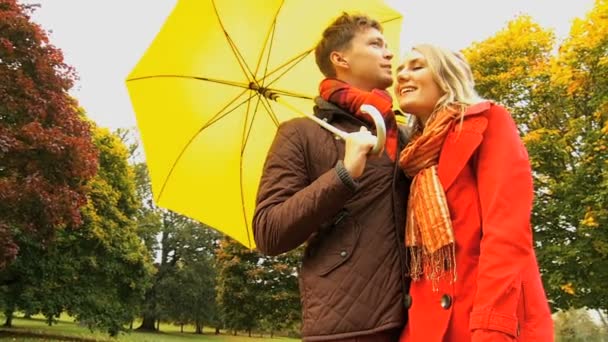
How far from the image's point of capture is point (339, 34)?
314cm

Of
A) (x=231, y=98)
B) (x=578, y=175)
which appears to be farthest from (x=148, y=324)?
(x=231, y=98)

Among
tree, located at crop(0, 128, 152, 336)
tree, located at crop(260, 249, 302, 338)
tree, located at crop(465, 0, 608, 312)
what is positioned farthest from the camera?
tree, located at crop(260, 249, 302, 338)

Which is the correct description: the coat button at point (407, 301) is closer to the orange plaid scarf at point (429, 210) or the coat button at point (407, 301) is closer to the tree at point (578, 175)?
the orange plaid scarf at point (429, 210)

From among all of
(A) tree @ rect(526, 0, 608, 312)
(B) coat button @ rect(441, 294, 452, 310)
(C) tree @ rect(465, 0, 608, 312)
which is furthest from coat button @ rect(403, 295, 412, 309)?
(A) tree @ rect(526, 0, 608, 312)

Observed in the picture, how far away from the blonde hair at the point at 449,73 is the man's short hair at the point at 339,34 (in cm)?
60

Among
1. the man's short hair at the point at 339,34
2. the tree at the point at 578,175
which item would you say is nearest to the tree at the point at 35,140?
the tree at the point at 578,175

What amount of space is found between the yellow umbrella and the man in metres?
0.84

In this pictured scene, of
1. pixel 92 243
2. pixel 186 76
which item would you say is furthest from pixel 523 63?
pixel 92 243

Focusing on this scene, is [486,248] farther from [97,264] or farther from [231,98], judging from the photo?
[97,264]

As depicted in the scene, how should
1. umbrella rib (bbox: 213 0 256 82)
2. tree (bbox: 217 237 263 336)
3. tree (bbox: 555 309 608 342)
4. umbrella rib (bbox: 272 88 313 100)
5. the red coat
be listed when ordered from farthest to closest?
tree (bbox: 217 237 263 336) → tree (bbox: 555 309 608 342) → umbrella rib (bbox: 272 88 313 100) → umbrella rib (bbox: 213 0 256 82) → the red coat

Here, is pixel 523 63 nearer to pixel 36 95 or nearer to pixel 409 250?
pixel 36 95

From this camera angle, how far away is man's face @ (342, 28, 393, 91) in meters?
3.03

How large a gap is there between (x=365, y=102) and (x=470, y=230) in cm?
81

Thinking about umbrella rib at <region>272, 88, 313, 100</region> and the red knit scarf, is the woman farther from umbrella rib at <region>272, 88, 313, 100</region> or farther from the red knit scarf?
umbrella rib at <region>272, 88, 313, 100</region>
